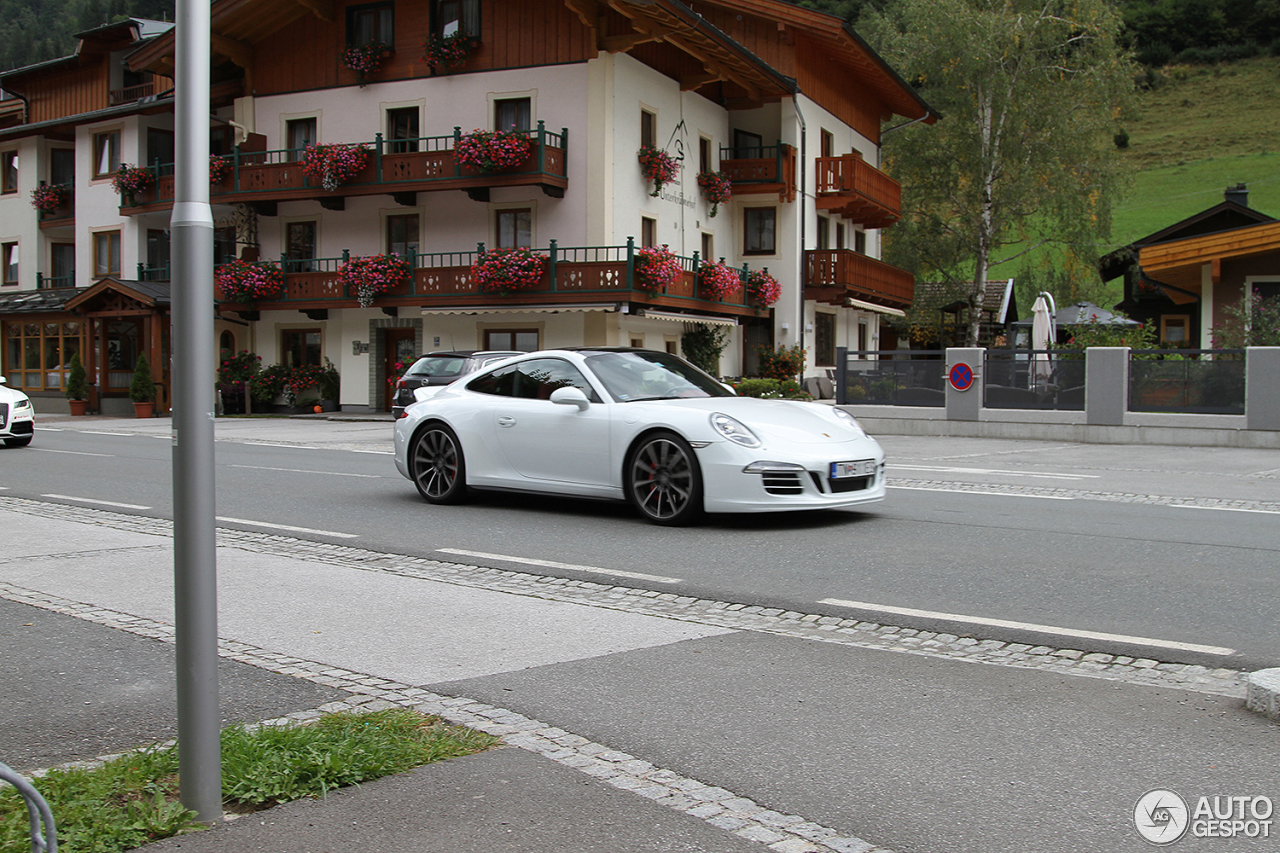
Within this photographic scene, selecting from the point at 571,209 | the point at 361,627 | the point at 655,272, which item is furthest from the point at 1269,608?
the point at 571,209

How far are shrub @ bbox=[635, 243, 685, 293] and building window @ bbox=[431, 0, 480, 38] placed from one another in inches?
325

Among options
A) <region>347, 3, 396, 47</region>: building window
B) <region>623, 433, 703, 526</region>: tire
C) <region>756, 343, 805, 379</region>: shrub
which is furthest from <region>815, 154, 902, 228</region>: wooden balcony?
<region>623, 433, 703, 526</region>: tire

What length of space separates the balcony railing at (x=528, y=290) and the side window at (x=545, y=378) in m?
18.4


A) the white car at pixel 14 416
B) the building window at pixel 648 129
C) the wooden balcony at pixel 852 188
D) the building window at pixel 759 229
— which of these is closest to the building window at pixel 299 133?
the building window at pixel 648 129

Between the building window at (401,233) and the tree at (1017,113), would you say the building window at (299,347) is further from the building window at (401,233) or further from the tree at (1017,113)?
the tree at (1017,113)

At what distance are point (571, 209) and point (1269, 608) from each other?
85.8 feet

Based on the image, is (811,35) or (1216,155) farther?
(1216,155)

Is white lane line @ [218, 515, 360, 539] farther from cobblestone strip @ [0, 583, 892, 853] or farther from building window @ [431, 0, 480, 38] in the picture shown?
building window @ [431, 0, 480, 38]

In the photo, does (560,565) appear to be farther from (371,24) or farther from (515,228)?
(371,24)

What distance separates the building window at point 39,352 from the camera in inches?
1503

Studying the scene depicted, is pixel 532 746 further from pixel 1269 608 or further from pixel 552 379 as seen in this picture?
pixel 552 379

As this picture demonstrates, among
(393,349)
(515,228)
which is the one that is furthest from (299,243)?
(515,228)

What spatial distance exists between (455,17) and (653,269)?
9.71 metres

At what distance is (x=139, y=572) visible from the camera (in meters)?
7.54
